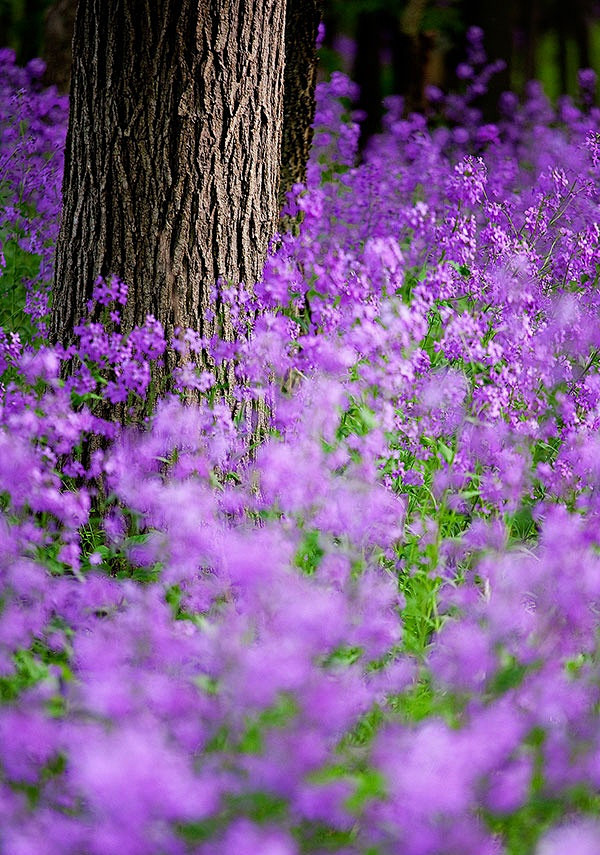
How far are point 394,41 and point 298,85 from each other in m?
6.81

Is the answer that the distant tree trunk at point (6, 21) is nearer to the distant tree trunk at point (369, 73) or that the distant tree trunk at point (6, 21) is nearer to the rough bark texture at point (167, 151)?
the distant tree trunk at point (369, 73)

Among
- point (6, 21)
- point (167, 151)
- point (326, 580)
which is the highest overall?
point (6, 21)

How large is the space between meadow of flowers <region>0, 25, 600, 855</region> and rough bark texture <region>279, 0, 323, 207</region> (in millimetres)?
736

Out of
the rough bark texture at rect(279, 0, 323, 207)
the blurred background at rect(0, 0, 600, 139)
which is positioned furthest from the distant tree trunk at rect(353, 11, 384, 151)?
the rough bark texture at rect(279, 0, 323, 207)

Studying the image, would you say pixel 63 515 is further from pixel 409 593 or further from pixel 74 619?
pixel 409 593

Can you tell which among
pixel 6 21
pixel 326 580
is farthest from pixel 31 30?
pixel 326 580

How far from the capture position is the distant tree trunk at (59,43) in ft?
22.2

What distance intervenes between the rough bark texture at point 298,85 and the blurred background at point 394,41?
2975 millimetres

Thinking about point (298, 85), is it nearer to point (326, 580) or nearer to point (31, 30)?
point (326, 580)

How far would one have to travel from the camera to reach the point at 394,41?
10602 mm

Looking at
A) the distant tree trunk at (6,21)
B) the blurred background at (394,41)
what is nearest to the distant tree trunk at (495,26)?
the blurred background at (394,41)

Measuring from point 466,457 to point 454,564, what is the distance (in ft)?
1.34

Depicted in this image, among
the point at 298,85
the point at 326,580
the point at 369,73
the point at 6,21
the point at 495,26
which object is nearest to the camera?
the point at 326,580

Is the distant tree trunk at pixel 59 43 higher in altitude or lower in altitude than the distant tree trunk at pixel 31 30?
lower
